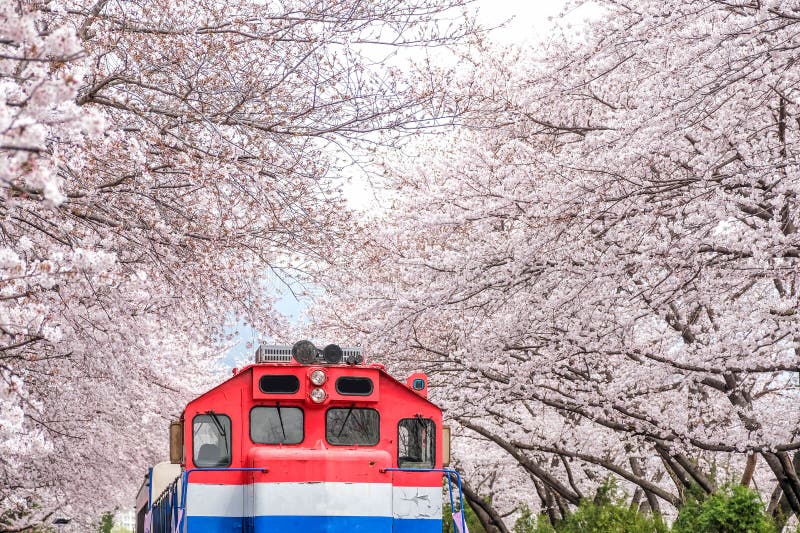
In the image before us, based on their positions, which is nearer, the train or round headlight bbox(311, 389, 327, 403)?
the train

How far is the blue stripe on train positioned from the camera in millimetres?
8703

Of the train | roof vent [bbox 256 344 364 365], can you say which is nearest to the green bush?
the train

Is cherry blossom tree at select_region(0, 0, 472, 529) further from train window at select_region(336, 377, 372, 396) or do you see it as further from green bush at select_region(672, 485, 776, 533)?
green bush at select_region(672, 485, 776, 533)

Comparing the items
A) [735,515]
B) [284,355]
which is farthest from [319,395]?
[735,515]

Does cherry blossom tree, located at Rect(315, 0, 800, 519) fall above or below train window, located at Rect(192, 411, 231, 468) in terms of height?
above

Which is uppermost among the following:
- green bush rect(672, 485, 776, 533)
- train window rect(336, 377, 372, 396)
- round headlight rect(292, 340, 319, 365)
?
round headlight rect(292, 340, 319, 365)

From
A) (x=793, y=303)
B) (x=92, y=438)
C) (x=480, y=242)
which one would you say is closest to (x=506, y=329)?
(x=480, y=242)

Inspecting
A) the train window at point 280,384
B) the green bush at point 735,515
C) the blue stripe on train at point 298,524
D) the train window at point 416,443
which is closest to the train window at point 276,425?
the train window at point 280,384

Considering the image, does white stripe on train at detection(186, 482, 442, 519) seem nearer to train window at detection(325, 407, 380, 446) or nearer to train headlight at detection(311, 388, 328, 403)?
train window at detection(325, 407, 380, 446)

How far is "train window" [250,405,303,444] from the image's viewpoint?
9.23 metres

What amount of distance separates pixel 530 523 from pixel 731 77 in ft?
53.5

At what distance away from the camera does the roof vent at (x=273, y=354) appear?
31.7ft

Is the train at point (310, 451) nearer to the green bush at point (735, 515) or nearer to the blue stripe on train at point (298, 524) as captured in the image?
the blue stripe on train at point (298, 524)

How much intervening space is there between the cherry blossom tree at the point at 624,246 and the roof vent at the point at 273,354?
201 cm
